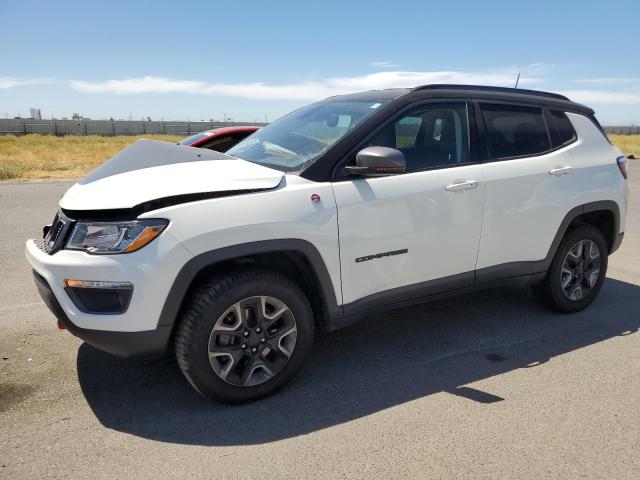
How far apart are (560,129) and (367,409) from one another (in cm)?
283

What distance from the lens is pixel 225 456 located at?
8.71ft

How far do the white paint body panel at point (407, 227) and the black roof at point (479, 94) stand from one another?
0.55 metres

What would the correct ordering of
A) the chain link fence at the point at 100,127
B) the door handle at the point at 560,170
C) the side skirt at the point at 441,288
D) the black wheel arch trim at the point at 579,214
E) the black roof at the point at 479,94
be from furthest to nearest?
1. the chain link fence at the point at 100,127
2. the black wheel arch trim at the point at 579,214
3. the door handle at the point at 560,170
4. the black roof at the point at 479,94
5. the side skirt at the point at 441,288

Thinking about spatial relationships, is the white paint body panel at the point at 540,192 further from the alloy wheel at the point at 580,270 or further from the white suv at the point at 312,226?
the alloy wheel at the point at 580,270

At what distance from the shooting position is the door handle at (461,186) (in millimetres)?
3600

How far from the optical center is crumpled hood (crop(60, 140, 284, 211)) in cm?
284

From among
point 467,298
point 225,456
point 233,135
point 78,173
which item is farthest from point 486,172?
point 78,173

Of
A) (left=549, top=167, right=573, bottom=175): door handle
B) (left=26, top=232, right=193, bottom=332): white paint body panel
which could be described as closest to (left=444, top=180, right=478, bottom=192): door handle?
(left=549, top=167, right=573, bottom=175): door handle

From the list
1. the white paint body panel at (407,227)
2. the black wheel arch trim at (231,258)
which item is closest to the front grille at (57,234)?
the black wheel arch trim at (231,258)

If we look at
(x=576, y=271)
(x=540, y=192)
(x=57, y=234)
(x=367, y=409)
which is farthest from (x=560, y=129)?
(x=57, y=234)

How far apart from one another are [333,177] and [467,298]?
235cm

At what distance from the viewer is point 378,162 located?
3.15 meters

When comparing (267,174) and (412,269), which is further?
Answer: (412,269)

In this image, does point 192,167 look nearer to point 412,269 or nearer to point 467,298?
point 412,269
